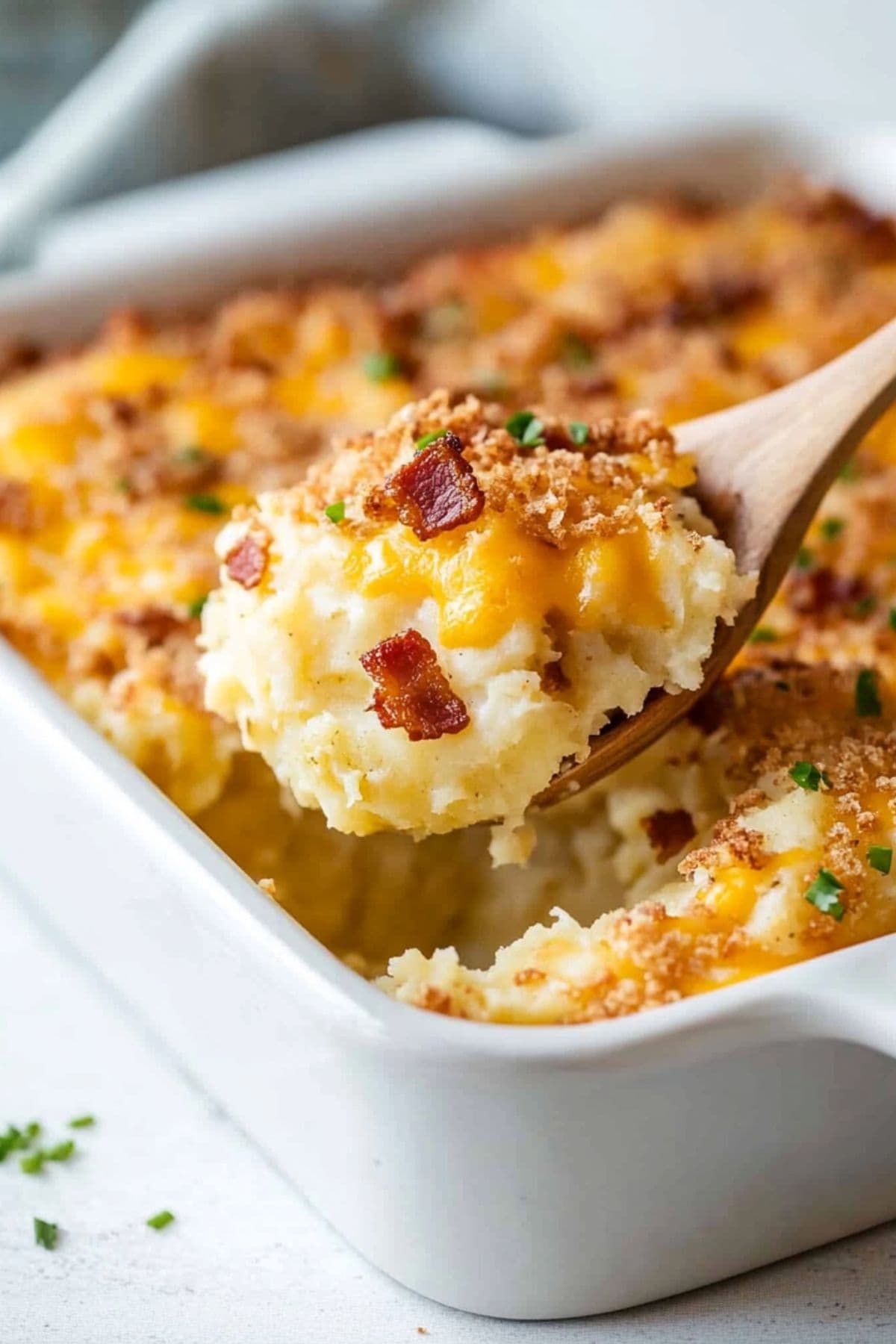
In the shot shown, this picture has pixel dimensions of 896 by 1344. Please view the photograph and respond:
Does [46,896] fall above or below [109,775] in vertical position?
below

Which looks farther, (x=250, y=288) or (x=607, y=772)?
(x=250, y=288)

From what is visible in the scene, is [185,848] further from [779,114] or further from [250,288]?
[779,114]

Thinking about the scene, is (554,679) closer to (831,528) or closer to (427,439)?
(427,439)

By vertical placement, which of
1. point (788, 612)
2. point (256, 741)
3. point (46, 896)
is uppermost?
point (256, 741)

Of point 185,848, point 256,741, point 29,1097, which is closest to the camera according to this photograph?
point 185,848

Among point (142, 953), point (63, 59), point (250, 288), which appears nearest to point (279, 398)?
point (250, 288)

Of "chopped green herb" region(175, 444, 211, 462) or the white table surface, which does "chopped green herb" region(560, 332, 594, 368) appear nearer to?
"chopped green herb" region(175, 444, 211, 462)

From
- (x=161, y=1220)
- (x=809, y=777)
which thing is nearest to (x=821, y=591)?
(x=809, y=777)
